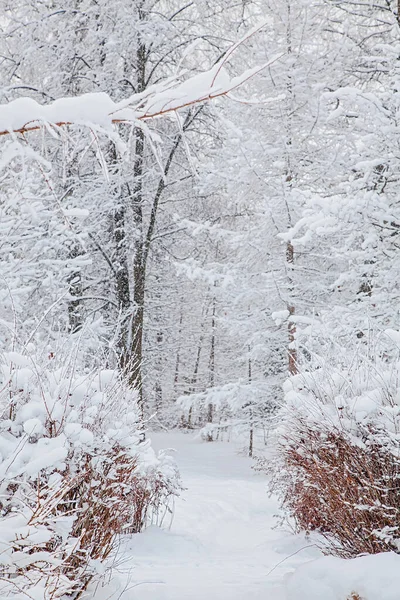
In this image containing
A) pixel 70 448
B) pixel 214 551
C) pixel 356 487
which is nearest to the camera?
pixel 70 448

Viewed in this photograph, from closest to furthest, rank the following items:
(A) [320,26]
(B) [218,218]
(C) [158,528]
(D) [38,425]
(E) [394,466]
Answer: (D) [38,425]
(E) [394,466]
(C) [158,528]
(A) [320,26]
(B) [218,218]

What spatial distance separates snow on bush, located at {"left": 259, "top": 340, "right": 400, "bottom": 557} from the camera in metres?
3.26

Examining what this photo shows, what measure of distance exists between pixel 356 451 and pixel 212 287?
772cm

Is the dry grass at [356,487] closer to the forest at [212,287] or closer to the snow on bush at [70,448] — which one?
the forest at [212,287]

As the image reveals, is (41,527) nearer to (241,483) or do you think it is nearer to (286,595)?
(286,595)

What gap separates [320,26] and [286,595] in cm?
945

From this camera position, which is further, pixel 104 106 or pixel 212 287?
pixel 212 287

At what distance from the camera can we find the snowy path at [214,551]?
3.61 m

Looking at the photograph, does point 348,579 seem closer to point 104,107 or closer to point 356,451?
point 356,451

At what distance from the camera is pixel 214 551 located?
576 cm

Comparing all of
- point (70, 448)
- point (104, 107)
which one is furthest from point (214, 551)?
point (104, 107)

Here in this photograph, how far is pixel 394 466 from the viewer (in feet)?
10.8

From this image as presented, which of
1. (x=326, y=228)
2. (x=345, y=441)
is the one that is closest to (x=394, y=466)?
(x=345, y=441)

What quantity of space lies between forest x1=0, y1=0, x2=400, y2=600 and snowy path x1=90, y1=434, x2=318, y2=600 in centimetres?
4
